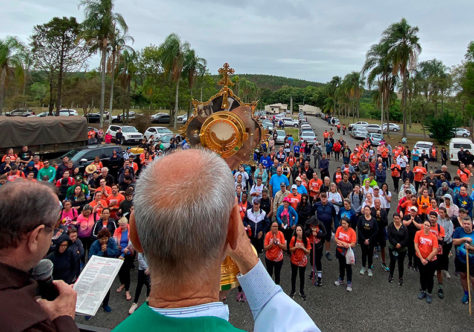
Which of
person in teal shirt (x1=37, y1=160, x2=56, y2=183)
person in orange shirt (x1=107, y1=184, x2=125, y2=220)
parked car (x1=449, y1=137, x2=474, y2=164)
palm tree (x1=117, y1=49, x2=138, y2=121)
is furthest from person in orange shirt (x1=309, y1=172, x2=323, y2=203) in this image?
palm tree (x1=117, y1=49, x2=138, y2=121)

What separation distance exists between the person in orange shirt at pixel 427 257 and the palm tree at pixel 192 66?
111ft

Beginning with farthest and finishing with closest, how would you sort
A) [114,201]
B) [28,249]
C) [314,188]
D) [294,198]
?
[314,188] → [294,198] → [114,201] → [28,249]

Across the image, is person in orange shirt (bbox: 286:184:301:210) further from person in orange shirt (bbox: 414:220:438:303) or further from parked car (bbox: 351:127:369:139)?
parked car (bbox: 351:127:369:139)

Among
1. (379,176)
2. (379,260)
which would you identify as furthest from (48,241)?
(379,176)

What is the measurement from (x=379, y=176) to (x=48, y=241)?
14204mm

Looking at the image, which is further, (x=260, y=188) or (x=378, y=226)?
(x=260, y=188)

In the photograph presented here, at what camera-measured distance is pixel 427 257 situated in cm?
727

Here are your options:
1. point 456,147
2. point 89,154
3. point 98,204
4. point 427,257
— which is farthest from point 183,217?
point 456,147

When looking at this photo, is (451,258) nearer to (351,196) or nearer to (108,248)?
(351,196)

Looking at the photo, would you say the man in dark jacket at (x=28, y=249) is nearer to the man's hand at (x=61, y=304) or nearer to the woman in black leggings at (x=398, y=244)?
the man's hand at (x=61, y=304)

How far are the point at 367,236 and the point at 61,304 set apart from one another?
8064 millimetres

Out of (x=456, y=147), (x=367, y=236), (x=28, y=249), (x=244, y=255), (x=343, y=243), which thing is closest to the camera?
(x=28, y=249)

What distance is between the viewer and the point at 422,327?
6207mm

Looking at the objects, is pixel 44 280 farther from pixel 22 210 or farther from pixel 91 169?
pixel 91 169
